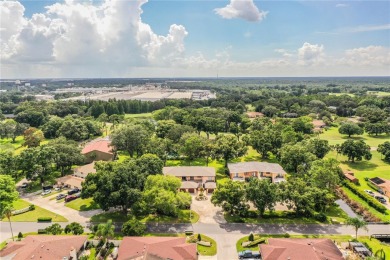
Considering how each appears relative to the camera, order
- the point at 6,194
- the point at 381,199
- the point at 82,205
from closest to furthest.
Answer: the point at 6,194
the point at 82,205
the point at 381,199

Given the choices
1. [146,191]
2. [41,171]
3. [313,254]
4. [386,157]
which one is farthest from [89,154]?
[386,157]

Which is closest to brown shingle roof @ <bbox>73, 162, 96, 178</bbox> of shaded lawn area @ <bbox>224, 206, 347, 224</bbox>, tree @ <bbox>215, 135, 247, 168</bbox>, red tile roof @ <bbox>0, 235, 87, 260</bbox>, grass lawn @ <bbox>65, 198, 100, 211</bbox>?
grass lawn @ <bbox>65, 198, 100, 211</bbox>

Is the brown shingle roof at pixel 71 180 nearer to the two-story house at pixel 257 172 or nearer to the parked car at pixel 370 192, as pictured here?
the two-story house at pixel 257 172

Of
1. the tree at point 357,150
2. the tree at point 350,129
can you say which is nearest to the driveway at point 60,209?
the tree at point 357,150

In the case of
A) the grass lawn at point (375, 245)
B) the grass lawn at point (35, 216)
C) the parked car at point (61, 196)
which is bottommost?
the grass lawn at point (375, 245)

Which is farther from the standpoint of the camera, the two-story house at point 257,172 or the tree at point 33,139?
the tree at point 33,139

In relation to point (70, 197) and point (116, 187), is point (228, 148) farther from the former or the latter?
point (70, 197)

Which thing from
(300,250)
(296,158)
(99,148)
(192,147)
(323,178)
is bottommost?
(300,250)

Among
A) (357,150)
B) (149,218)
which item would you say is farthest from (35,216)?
(357,150)
